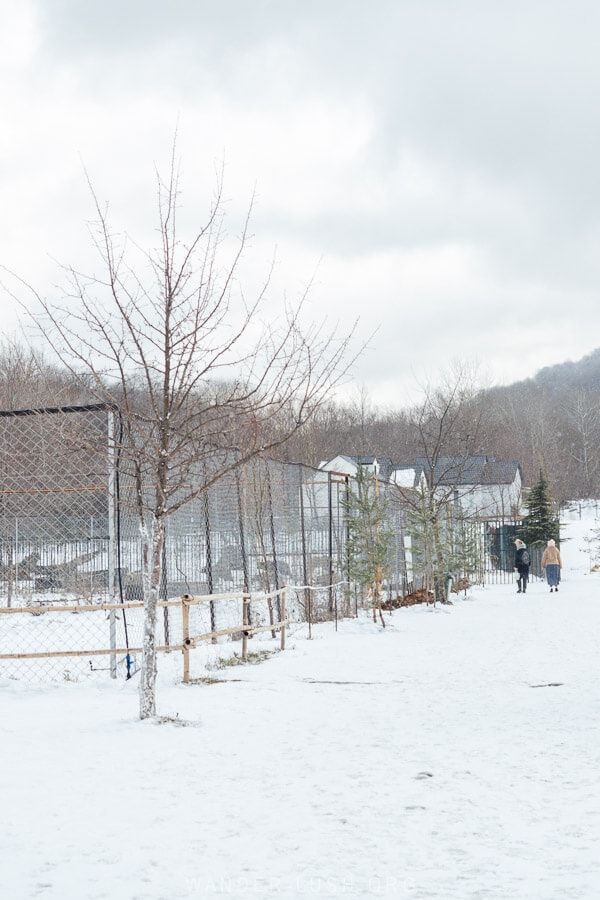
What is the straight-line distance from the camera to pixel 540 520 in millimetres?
38375

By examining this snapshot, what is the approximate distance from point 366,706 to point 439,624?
8.86m

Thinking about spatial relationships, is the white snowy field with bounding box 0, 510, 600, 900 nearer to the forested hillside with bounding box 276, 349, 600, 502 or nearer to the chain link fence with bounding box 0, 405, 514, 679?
the chain link fence with bounding box 0, 405, 514, 679

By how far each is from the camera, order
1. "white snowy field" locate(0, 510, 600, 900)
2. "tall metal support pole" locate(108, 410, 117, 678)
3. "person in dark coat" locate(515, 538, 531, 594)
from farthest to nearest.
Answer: "person in dark coat" locate(515, 538, 531, 594)
"tall metal support pole" locate(108, 410, 117, 678)
"white snowy field" locate(0, 510, 600, 900)

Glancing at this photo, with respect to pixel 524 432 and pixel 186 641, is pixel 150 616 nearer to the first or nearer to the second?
pixel 186 641

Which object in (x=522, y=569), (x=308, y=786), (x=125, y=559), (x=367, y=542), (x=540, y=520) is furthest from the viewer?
(x=540, y=520)

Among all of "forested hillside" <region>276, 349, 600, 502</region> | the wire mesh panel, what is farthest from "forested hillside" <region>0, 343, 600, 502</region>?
the wire mesh panel

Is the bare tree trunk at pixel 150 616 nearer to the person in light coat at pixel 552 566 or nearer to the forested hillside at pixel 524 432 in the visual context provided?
the person in light coat at pixel 552 566

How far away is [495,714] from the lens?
7.79 meters

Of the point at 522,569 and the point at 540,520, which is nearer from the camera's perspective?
the point at 522,569

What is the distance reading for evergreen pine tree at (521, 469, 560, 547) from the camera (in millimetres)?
38094

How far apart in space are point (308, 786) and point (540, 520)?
1350 inches

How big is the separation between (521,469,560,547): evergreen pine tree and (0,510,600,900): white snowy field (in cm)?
2850

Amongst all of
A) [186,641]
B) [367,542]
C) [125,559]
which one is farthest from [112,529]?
[367,542]

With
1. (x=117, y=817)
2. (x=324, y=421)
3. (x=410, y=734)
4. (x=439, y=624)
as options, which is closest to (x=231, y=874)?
(x=117, y=817)
